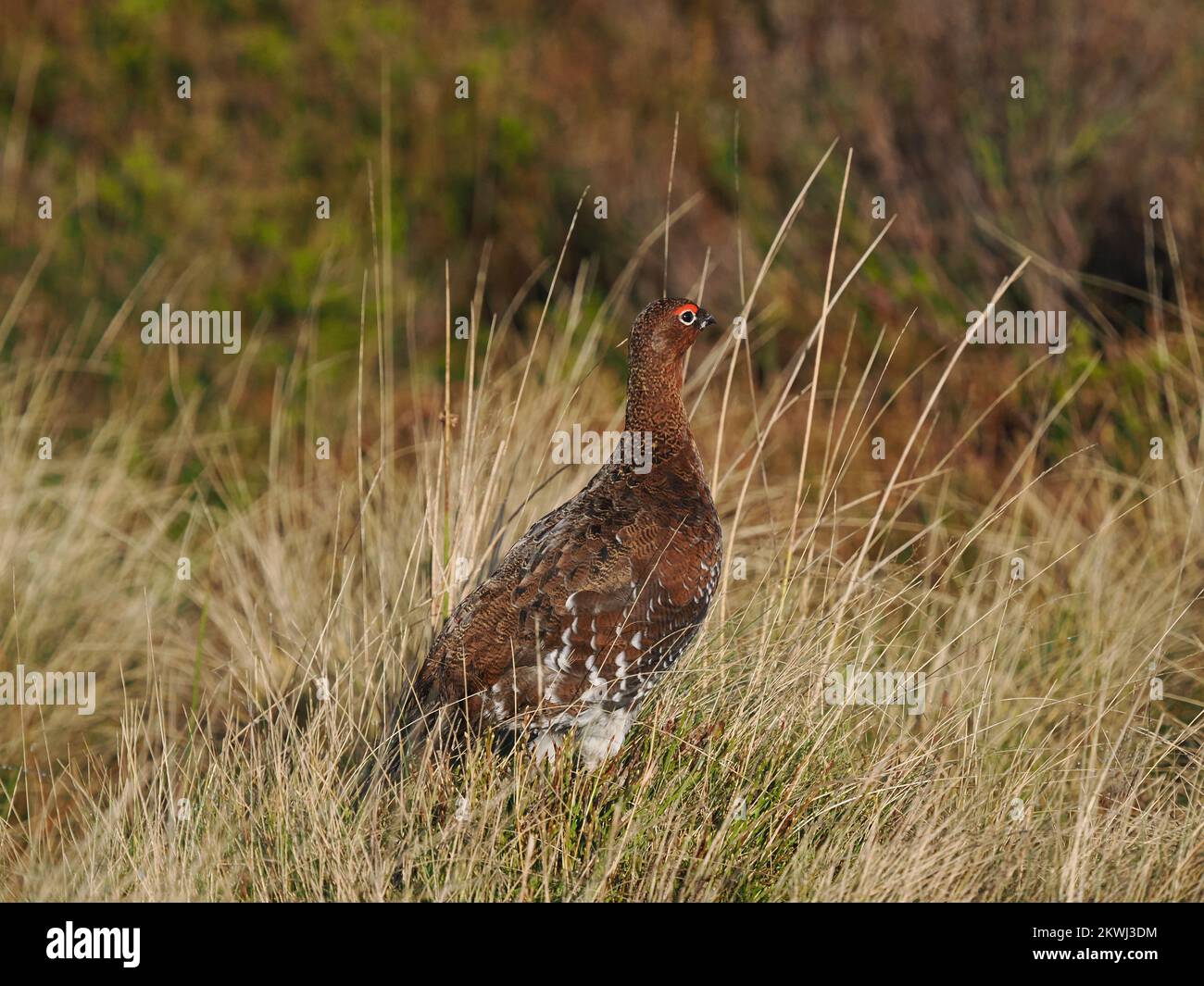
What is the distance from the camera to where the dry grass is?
292 cm

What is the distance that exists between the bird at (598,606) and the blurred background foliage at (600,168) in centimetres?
207

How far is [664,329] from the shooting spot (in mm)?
3186

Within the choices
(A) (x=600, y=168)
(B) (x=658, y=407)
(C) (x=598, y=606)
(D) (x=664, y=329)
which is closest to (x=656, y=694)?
(C) (x=598, y=606)

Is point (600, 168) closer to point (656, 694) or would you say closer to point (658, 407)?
point (658, 407)

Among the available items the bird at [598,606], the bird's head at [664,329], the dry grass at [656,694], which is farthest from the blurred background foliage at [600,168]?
the bird at [598,606]

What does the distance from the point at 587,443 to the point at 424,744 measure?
5.85 ft

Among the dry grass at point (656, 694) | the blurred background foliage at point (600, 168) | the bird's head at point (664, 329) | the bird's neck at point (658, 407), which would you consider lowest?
the dry grass at point (656, 694)

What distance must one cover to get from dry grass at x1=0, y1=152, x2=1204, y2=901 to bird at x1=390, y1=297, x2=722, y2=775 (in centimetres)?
11

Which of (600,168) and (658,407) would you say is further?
(600,168)

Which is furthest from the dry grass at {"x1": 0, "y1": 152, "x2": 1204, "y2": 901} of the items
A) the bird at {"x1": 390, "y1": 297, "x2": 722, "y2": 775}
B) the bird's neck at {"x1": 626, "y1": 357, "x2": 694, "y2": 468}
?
the bird's neck at {"x1": 626, "y1": 357, "x2": 694, "y2": 468}

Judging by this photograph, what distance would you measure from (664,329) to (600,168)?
4.66 m

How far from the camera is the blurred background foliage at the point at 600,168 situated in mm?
5980

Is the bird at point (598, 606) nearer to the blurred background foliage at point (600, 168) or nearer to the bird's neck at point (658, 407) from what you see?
the bird's neck at point (658, 407)
